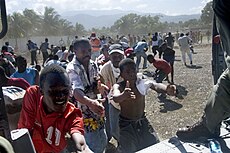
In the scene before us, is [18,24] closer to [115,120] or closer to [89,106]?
[115,120]

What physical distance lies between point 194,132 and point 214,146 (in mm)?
373

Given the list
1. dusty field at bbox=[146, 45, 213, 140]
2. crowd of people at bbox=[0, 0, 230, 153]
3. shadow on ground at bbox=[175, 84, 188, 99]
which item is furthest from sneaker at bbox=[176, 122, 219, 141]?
shadow on ground at bbox=[175, 84, 188, 99]

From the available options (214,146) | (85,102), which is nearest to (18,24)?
(85,102)

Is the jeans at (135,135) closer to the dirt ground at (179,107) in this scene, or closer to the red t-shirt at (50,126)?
the dirt ground at (179,107)

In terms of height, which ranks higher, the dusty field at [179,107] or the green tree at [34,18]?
the green tree at [34,18]

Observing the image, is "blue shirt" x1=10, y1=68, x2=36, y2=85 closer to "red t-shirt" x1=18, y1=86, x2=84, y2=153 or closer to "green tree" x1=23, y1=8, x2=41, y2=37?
"red t-shirt" x1=18, y1=86, x2=84, y2=153

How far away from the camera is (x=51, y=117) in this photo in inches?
79.6

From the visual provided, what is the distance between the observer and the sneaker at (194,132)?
10.3 ft

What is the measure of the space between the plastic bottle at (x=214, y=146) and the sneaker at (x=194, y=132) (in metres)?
0.19

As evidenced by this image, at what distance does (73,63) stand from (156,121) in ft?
11.8

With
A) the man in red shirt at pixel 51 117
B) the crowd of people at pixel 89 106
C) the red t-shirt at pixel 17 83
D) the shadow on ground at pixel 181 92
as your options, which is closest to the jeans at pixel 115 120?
the crowd of people at pixel 89 106

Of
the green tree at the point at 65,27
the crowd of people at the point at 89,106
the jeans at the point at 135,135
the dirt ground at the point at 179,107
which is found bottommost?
the dirt ground at the point at 179,107

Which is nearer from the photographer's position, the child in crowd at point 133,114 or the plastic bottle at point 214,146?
the plastic bottle at point 214,146

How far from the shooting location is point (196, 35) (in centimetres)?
3156
